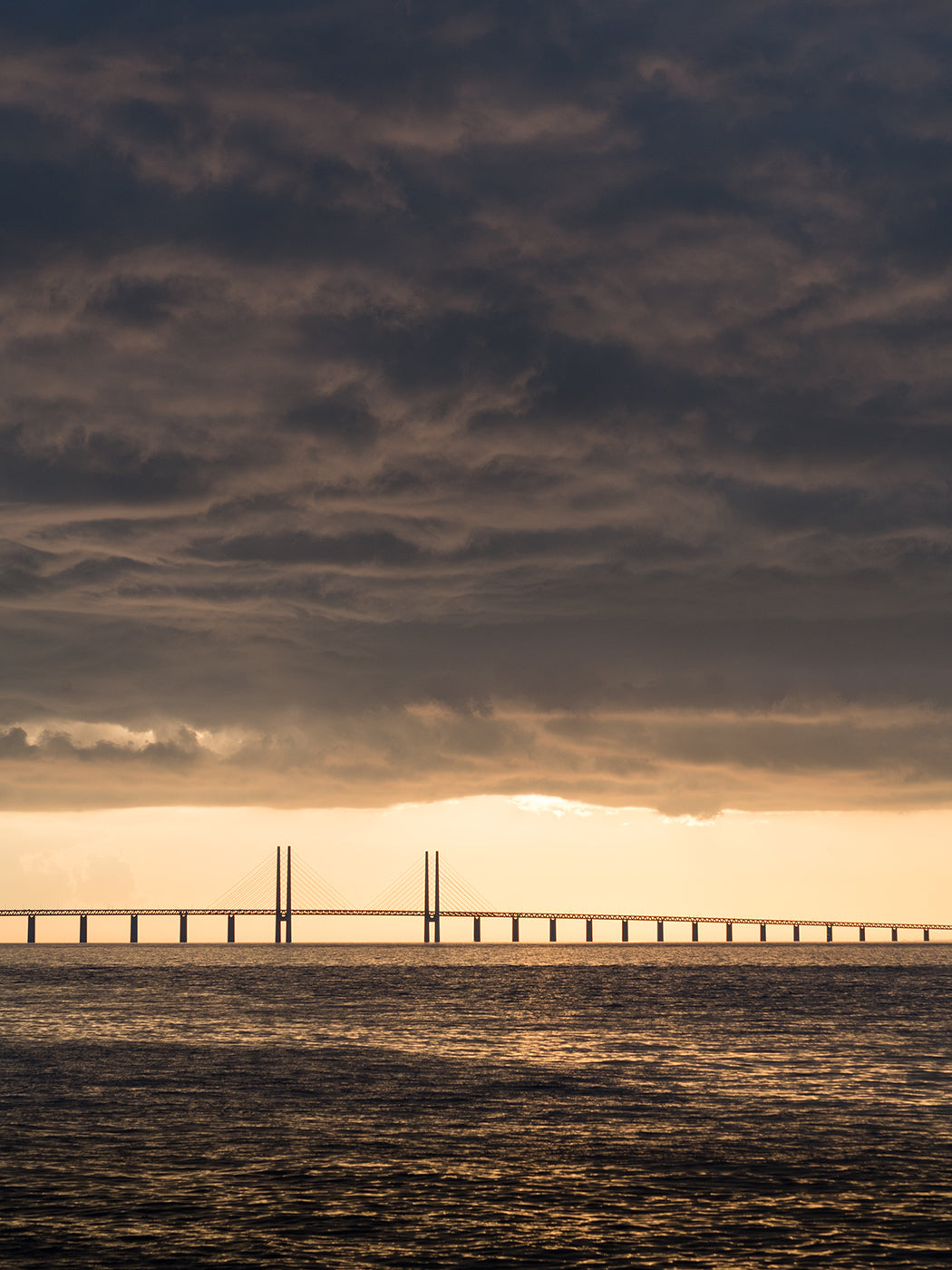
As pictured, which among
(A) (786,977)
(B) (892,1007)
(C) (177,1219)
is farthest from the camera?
(A) (786,977)

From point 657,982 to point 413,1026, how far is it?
3627 inches

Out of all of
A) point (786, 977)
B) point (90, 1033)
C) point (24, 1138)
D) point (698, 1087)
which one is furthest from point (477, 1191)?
point (786, 977)

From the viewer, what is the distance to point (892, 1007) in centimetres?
12169

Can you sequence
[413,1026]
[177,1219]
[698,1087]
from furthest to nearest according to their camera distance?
1. [413,1026]
2. [698,1087]
3. [177,1219]

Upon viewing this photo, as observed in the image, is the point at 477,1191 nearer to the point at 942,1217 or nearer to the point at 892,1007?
the point at 942,1217

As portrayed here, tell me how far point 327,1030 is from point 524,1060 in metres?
27.0

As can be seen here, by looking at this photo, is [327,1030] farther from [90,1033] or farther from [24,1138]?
[24,1138]

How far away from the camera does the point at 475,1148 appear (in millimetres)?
40531

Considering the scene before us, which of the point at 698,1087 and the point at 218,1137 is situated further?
A: the point at 698,1087

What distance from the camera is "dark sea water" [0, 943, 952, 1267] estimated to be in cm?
2762

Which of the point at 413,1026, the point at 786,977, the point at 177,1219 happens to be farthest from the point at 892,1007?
the point at 177,1219

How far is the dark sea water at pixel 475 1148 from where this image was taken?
2762 centimetres

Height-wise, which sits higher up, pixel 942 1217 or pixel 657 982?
pixel 942 1217

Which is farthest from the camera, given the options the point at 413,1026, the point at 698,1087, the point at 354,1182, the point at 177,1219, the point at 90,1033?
the point at 413,1026
